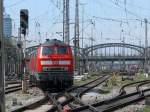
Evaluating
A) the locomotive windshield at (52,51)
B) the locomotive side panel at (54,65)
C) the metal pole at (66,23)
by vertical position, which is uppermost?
the metal pole at (66,23)

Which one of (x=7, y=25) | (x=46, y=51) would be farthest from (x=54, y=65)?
(x=7, y=25)

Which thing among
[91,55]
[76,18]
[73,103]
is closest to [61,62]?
[73,103]

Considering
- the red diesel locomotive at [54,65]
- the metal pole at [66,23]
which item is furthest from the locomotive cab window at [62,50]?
the metal pole at [66,23]

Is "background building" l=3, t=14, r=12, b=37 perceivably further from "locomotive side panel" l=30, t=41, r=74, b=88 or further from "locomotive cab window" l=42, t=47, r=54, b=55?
"locomotive side panel" l=30, t=41, r=74, b=88

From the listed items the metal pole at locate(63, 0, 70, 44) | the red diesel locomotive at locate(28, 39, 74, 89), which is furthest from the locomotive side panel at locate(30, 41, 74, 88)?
the metal pole at locate(63, 0, 70, 44)

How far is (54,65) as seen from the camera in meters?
35.8

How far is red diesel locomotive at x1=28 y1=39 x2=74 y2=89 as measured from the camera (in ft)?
117

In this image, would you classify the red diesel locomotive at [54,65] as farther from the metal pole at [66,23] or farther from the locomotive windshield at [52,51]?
the metal pole at [66,23]

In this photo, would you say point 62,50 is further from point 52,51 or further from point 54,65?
point 54,65

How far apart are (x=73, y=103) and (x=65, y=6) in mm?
34114

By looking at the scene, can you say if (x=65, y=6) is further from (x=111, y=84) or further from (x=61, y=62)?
(x=61, y=62)

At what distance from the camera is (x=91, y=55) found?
15762cm

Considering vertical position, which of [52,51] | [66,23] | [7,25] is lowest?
[52,51]

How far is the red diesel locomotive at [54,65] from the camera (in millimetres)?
35625
